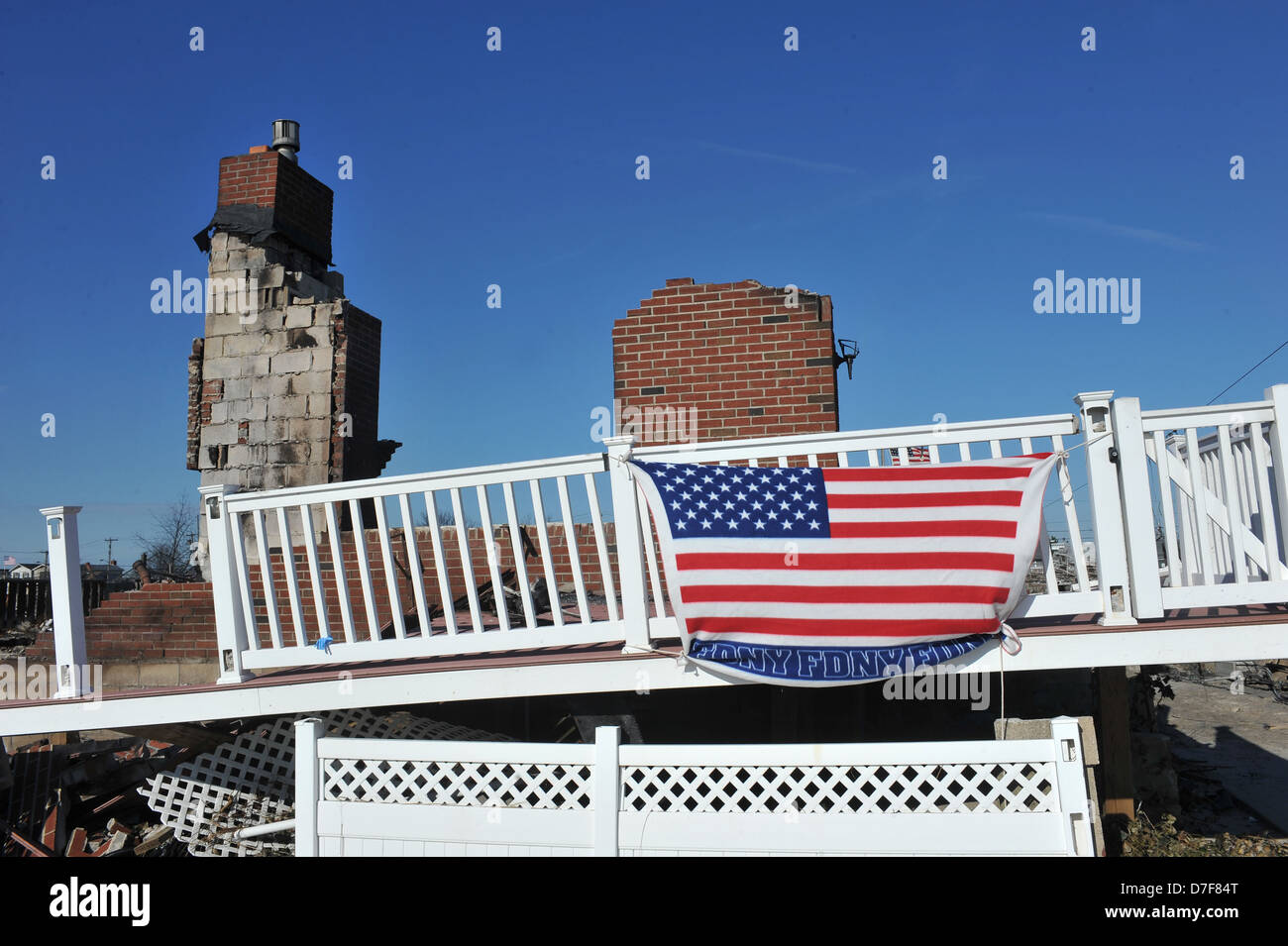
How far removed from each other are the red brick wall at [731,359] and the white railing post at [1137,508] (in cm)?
242

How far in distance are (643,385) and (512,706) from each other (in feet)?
8.51

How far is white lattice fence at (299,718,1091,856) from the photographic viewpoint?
12.2 feet

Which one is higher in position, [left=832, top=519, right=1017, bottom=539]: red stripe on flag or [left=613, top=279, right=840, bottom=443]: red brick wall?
[left=613, top=279, right=840, bottom=443]: red brick wall

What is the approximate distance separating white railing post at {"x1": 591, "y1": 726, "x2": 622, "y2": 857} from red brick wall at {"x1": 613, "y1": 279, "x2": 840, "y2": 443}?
3.17 m

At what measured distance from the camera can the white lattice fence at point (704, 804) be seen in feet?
12.2

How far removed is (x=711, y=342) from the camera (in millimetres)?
6906

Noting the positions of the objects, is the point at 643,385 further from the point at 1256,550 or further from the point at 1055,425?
the point at 1256,550

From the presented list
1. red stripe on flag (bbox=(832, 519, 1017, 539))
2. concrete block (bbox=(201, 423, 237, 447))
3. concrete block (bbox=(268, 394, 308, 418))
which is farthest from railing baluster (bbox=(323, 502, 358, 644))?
concrete block (bbox=(201, 423, 237, 447))

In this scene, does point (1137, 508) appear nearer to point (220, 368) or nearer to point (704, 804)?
point (704, 804)

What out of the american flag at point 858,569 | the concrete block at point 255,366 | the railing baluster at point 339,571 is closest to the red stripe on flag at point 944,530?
the american flag at point 858,569

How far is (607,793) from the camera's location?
402cm

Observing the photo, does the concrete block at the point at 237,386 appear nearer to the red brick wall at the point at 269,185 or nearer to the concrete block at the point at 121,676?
the red brick wall at the point at 269,185

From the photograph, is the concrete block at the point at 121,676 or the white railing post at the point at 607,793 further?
the concrete block at the point at 121,676

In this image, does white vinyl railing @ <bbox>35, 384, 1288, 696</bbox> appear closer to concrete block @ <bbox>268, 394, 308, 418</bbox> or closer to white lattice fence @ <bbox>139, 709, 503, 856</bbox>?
white lattice fence @ <bbox>139, 709, 503, 856</bbox>
